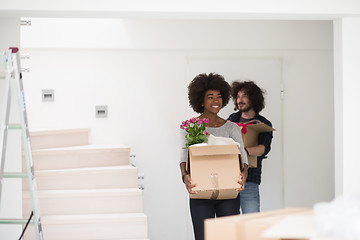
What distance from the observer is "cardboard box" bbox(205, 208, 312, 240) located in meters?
1.61

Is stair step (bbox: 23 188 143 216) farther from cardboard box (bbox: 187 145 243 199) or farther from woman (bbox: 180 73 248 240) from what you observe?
cardboard box (bbox: 187 145 243 199)

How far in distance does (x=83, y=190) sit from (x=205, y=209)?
1.40 meters

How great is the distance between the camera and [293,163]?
18.4ft

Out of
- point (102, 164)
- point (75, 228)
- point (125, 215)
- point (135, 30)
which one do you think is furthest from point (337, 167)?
point (135, 30)

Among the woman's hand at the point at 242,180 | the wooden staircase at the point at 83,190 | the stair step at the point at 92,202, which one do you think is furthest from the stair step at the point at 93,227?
the woman's hand at the point at 242,180

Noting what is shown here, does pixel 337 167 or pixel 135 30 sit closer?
pixel 337 167

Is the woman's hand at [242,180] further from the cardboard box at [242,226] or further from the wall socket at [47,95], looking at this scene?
the wall socket at [47,95]

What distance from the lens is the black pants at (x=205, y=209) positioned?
3.37 metres

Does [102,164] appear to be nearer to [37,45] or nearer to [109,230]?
[109,230]

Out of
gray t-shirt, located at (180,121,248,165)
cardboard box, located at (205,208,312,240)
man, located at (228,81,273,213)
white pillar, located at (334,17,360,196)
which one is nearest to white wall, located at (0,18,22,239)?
gray t-shirt, located at (180,121,248,165)

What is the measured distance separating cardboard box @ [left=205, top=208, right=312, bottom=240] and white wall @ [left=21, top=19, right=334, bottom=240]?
3.66m

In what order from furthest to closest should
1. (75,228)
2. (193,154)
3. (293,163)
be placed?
(293,163) → (75,228) → (193,154)

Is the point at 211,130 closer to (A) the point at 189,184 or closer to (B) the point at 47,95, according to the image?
(A) the point at 189,184

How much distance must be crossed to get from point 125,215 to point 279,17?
181 cm
